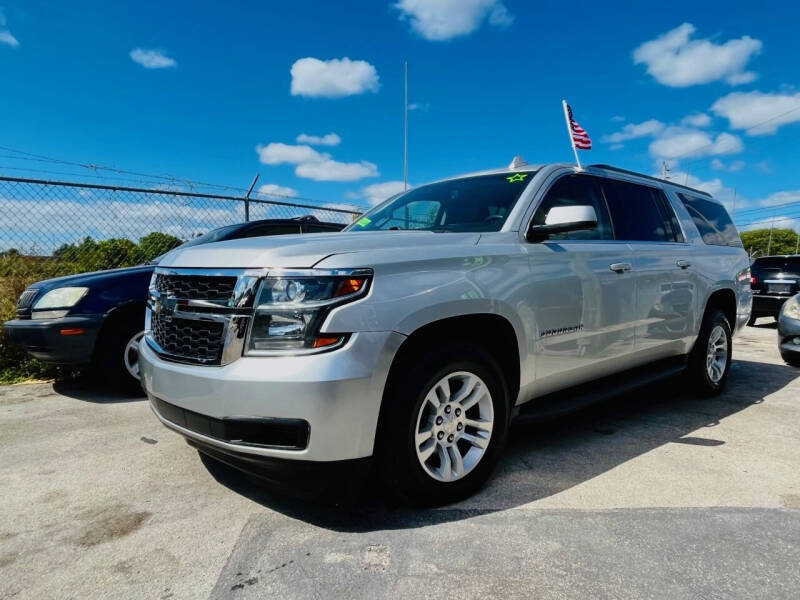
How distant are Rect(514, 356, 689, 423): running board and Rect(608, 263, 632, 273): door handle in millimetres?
743

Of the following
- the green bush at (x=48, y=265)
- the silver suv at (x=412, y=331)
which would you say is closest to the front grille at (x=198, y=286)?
the silver suv at (x=412, y=331)

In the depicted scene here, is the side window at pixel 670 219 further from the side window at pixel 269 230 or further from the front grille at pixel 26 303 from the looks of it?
the front grille at pixel 26 303

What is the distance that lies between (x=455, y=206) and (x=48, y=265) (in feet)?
19.0

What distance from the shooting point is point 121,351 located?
4500 millimetres

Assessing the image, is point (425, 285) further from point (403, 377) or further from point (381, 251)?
point (403, 377)

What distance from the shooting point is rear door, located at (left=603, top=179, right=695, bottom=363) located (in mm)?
3699

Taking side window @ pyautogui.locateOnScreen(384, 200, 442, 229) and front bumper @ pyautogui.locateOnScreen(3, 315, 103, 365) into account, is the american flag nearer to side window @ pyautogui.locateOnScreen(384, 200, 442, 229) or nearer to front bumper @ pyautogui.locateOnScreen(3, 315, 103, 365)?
side window @ pyautogui.locateOnScreen(384, 200, 442, 229)

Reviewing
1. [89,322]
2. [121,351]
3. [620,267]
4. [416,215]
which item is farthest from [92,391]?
[620,267]

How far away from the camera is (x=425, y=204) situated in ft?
12.0

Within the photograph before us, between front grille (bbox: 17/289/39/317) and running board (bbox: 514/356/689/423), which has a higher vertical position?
front grille (bbox: 17/289/39/317)

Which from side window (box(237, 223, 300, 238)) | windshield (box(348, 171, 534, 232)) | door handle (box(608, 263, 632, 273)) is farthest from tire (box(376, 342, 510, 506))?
side window (box(237, 223, 300, 238))

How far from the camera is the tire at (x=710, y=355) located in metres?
4.46

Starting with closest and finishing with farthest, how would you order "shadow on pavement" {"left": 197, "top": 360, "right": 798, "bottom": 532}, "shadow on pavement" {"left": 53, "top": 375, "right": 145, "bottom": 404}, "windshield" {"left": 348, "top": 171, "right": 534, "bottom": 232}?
"shadow on pavement" {"left": 197, "top": 360, "right": 798, "bottom": 532}
"windshield" {"left": 348, "top": 171, "right": 534, "bottom": 232}
"shadow on pavement" {"left": 53, "top": 375, "right": 145, "bottom": 404}

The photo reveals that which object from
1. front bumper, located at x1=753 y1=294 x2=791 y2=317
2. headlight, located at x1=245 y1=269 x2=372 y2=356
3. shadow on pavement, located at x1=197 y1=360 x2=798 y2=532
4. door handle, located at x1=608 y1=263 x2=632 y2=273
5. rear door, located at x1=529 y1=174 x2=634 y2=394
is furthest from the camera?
front bumper, located at x1=753 y1=294 x2=791 y2=317
